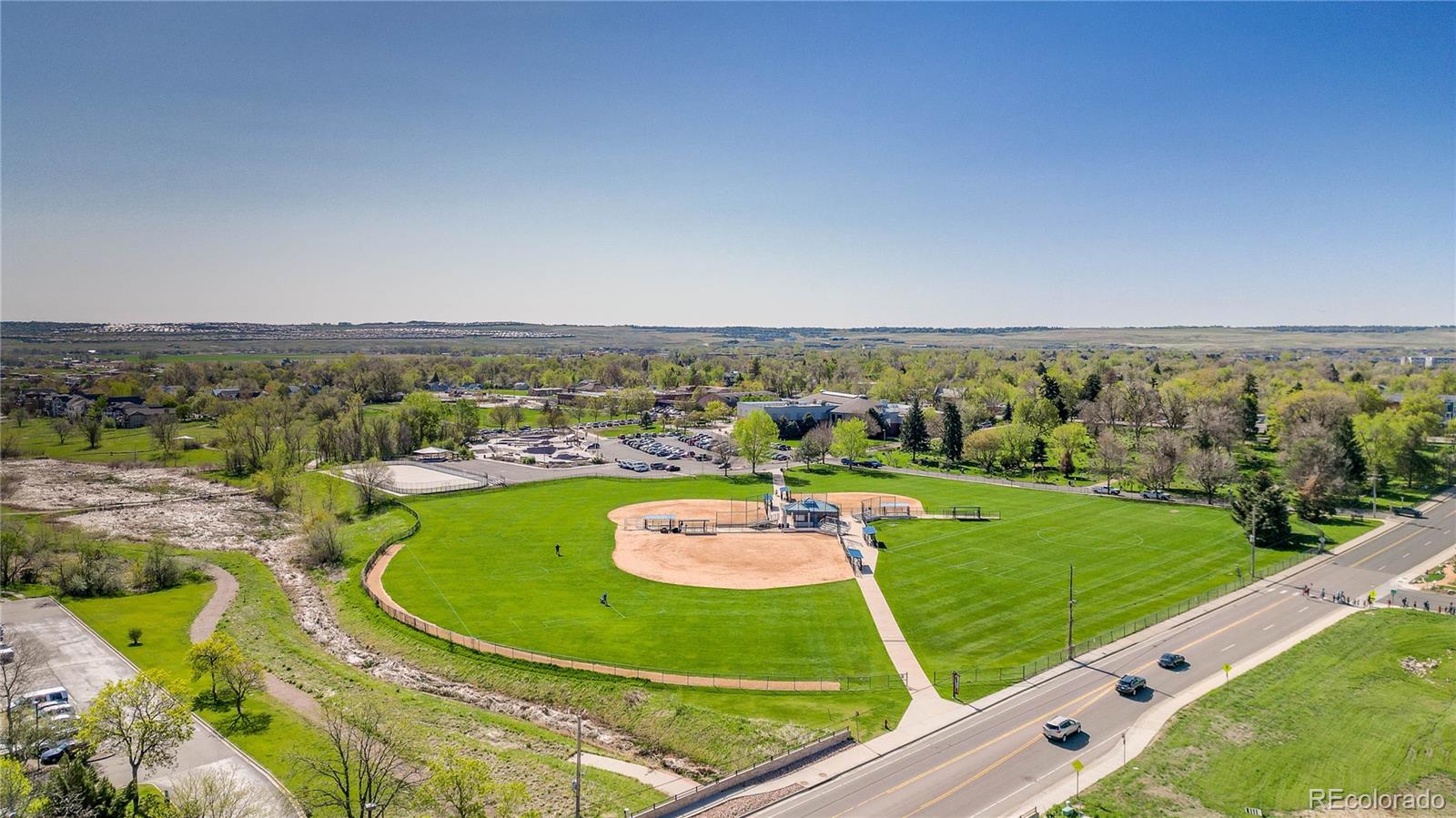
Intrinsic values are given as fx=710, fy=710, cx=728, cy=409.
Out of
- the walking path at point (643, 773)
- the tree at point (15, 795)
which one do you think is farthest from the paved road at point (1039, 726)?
the tree at point (15, 795)

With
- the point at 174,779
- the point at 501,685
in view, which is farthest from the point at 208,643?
the point at 501,685

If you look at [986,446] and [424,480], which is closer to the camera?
[424,480]

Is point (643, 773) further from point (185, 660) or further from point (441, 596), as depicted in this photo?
point (441, 596)

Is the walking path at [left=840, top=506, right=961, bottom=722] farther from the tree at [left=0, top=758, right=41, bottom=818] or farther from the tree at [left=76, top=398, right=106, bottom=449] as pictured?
the tree at [left=76, top=398, right=106, bottom=449]

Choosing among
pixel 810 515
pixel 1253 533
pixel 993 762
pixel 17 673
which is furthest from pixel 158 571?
pixel 1253 533

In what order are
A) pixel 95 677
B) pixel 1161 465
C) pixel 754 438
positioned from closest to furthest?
pixel 95 677 → pixel 1161 465 → pixel 754 438

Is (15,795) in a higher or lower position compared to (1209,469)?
lower

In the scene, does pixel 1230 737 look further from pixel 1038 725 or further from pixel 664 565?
pixel 664 565
